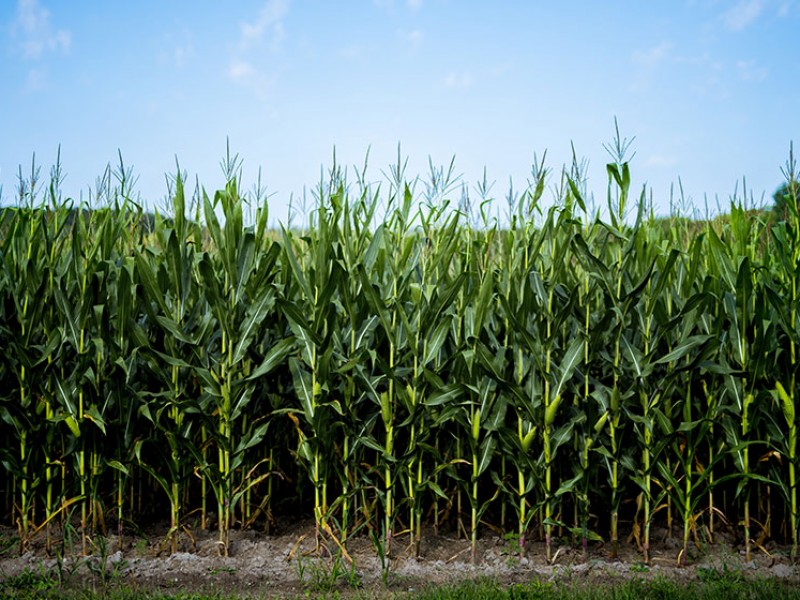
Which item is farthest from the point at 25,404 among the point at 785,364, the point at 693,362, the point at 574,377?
the point at 785,364

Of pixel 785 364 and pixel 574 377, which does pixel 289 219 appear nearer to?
pixel 574 377

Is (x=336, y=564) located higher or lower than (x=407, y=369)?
lower

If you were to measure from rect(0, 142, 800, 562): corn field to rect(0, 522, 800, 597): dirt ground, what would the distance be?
12 centimetres

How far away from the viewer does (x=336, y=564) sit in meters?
4.32

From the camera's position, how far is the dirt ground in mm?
4398

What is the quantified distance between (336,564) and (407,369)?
1.29m

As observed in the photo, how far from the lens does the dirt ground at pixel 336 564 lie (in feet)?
14.4

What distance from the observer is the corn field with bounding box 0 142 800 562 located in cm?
460

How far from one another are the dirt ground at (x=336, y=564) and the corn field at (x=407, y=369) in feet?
0.39

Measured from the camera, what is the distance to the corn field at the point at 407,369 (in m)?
4.60

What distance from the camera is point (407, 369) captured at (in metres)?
4.61

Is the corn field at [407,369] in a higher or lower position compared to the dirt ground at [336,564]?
higher

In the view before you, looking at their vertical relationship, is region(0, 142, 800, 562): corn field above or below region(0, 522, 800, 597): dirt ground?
above

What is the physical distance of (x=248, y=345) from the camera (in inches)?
185
